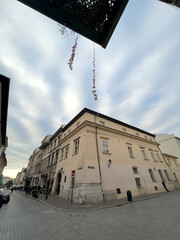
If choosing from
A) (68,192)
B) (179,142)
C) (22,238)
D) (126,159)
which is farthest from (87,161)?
(179,142)

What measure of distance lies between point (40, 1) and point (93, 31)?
0.73 metres

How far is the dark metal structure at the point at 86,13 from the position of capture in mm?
1382

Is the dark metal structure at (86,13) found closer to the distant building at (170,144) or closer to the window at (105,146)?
the window at (105,146)

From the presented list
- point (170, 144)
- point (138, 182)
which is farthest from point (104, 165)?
point (170, 144)

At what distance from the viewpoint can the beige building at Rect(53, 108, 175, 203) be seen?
37.3ft

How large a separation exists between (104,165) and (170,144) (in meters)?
28.4

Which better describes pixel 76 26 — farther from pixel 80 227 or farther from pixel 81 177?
pixel 81 177

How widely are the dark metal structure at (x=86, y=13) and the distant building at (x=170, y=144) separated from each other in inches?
1503

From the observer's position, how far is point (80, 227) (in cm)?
496

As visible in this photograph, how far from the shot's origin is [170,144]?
31766 millimetres

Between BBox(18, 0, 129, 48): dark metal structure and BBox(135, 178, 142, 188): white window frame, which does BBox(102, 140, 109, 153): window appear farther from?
BBox(18, 0, 129, 48): dark metal structure

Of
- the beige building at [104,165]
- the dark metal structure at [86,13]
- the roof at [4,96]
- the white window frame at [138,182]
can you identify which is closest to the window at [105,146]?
the beige building at [104,165]

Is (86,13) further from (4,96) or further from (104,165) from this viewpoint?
(104,165)

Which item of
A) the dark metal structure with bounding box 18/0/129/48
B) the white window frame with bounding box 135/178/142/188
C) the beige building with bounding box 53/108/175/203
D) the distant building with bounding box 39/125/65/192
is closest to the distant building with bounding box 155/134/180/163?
the beige building with bounding box 53/108/175/203
